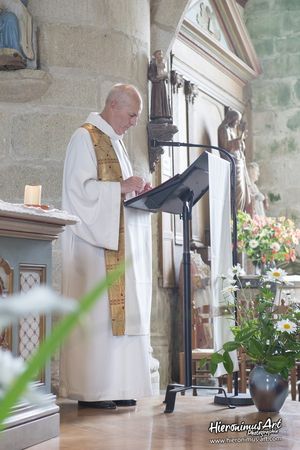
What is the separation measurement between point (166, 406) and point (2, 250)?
148 cm

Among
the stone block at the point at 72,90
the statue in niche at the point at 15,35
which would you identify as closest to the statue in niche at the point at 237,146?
the stone block at the point at 72,90

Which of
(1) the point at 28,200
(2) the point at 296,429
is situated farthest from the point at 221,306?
(1) the point at 28,200

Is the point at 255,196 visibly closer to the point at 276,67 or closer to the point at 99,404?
the point at 276,67

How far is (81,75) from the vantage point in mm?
5453

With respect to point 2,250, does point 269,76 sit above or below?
above

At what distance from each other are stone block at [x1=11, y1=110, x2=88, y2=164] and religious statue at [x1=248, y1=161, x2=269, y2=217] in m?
4.97

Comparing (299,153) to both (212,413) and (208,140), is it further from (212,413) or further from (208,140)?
(212,413)

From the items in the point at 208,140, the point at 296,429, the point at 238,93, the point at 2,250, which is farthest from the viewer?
the point at 238,93

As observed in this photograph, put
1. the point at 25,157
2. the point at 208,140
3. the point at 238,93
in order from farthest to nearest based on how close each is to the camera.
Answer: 1. the point at 238,93
2. the point at 208,140
3. the point at 25,157

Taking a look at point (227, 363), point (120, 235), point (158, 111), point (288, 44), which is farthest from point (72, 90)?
point (288, 44)

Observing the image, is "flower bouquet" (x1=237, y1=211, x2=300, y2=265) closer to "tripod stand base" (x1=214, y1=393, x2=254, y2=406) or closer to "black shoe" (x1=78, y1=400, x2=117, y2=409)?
"tripod stand base" (x1=214, y1=393, x2=254, y2=406)

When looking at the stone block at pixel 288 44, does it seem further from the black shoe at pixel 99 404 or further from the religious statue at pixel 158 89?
the black shoe at pixel 99 404

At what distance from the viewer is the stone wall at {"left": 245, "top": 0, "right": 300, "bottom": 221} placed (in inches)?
427

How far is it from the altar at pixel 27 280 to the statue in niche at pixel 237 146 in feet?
20.7
